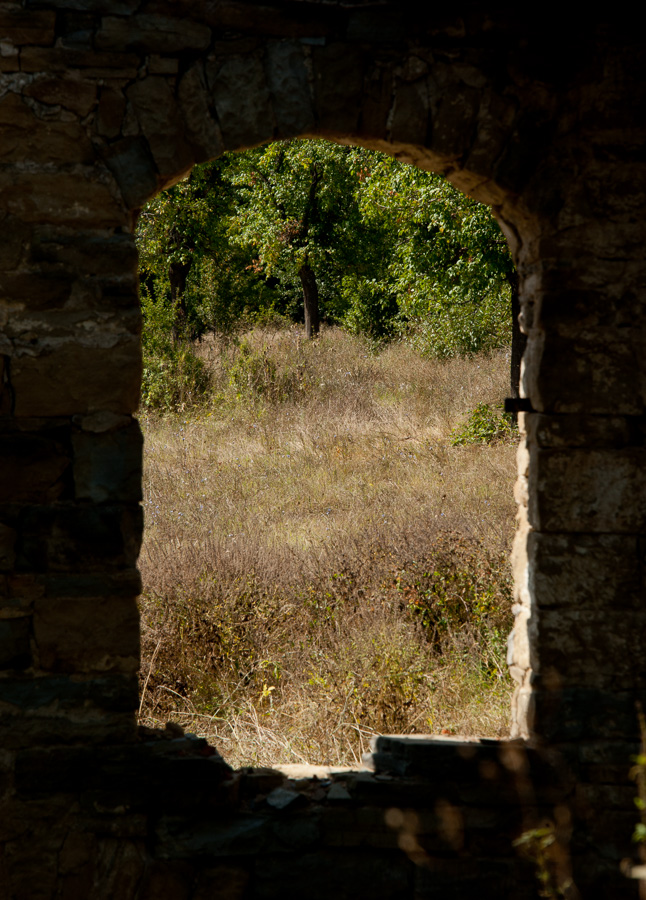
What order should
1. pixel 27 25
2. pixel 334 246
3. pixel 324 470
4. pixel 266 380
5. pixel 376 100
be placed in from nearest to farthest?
pixel 27 25 < pixel 376 100 < pixel 324 470 < pixel 266 380 < pixel 334 246

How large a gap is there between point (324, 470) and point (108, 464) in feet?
17.0

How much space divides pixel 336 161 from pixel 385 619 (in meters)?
11.8

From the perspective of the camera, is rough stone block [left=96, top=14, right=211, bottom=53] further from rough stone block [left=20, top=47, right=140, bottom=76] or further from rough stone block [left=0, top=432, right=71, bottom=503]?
rough stone block [left=0, top=432, right=71, bottom=503]

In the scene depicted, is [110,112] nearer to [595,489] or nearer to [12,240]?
[12,240]

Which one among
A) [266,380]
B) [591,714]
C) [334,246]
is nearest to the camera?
[591,714]

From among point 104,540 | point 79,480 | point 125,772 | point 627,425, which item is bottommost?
point 125,772

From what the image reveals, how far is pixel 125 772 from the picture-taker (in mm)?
2910

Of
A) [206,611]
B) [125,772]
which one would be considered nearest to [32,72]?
[125,772]

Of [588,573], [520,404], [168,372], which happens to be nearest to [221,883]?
[588,573]

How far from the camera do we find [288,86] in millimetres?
2918

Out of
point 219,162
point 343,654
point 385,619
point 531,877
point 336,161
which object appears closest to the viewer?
point 531,877

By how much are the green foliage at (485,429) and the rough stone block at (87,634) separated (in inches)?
246

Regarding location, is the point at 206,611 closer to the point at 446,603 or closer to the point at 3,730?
the point at 446,603

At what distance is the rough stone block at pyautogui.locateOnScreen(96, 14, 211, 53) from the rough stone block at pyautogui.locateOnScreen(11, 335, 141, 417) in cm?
104
